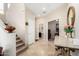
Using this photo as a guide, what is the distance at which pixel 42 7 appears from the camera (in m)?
2.26

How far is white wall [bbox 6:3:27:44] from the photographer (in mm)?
2174

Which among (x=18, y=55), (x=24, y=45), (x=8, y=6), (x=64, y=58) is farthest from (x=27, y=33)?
(x=64, y=58)

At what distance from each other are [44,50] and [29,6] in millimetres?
841

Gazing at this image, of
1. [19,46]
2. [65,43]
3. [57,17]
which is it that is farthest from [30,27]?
[65,43]

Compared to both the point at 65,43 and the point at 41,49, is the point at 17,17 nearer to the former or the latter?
the point at 41,49

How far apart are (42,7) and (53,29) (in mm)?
447

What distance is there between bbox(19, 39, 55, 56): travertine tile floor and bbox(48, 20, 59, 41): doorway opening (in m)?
0.10

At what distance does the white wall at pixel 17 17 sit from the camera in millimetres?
2174

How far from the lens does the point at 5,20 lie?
84.3 inches

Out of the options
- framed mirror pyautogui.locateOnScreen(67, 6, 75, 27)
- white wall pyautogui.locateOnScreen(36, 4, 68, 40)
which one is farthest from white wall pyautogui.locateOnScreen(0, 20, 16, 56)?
framed mirror pyautogui.locateOnScreen(67, 6, 75, 27)

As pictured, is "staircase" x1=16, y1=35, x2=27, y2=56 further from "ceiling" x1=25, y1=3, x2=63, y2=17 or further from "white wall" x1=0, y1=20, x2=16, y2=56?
"ceiling" x1=25, y1=3, x2=63, y2=17

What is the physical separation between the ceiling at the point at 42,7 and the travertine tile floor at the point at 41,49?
1.71 ft

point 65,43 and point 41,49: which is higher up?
point 65,43

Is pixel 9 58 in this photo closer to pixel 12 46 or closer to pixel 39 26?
pixel 12 46
